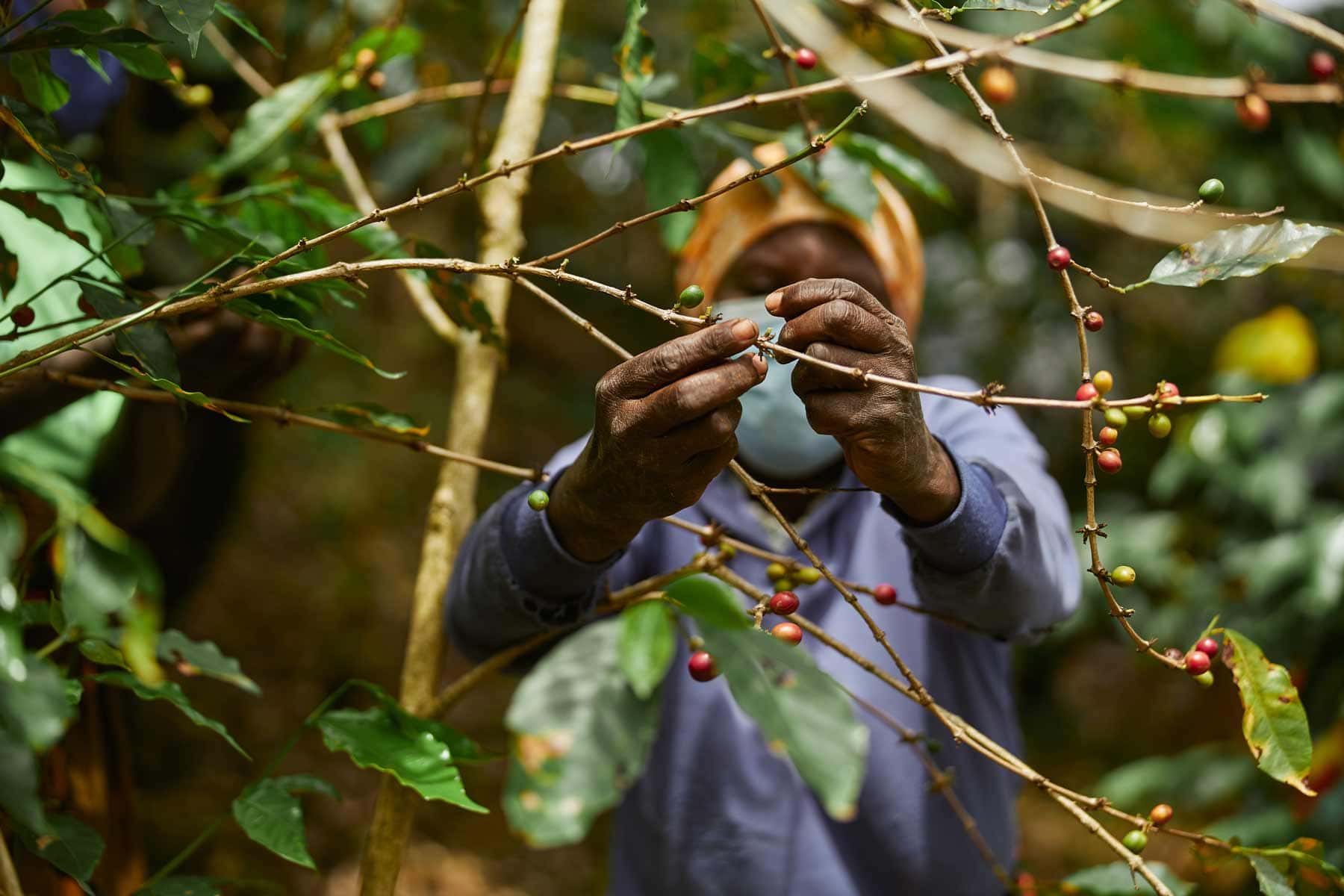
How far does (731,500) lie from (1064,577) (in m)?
0.41

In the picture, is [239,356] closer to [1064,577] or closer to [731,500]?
[731,500]

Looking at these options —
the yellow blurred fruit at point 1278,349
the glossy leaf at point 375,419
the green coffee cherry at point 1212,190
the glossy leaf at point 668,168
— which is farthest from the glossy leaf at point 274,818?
the yellow blurred fruit at point 1278,349

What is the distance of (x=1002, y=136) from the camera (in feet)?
2.18

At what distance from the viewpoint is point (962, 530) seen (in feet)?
2.54

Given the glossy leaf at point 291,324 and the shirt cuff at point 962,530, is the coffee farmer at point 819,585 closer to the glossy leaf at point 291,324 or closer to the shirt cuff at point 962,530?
the shirt cuff at point 962,530

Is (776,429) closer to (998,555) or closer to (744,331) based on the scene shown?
(998,555)

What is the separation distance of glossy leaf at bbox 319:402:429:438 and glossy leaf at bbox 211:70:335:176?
424 mm

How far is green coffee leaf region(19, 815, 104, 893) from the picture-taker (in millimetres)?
644

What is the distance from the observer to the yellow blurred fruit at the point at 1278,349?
7.02ft

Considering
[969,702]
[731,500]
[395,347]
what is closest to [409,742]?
[731,500]

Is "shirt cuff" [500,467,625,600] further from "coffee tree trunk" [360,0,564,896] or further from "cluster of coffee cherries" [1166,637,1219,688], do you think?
"cluster of coffee cherries" [1166,637,1219,688]

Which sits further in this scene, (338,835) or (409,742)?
(338,835)

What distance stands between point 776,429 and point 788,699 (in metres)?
0.65

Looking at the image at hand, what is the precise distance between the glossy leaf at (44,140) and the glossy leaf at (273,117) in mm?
355
